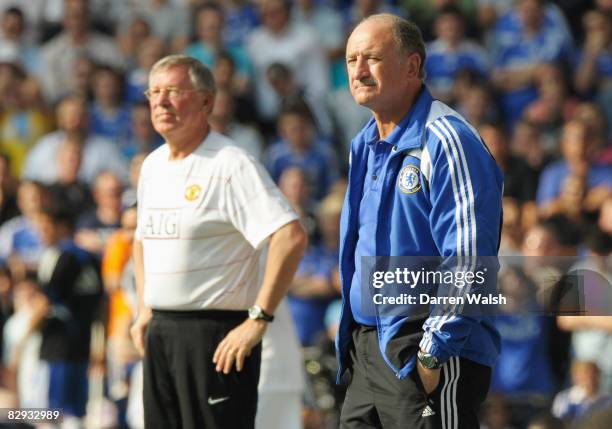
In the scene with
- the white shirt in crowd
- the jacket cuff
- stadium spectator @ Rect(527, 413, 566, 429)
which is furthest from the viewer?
stadium spectator @ Rect(527, 413, 566, 429)

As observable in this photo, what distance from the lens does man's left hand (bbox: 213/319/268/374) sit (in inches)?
223

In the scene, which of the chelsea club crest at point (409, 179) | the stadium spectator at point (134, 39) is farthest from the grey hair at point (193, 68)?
the stadium spectator at point (134, 39)

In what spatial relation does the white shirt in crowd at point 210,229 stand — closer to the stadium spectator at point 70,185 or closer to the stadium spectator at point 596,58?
the stadium spectator at point 70,185

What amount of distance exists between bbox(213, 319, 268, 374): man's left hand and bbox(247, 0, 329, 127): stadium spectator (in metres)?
7.41

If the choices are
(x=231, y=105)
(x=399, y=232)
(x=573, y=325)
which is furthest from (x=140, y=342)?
(x=231, y=105)

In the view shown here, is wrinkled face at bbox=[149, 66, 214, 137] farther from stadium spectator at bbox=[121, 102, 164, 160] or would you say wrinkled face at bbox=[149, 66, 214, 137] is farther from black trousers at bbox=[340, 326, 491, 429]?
stadium spectator at bbox=[121, 102, 164, 160]

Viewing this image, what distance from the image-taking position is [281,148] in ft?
39.5

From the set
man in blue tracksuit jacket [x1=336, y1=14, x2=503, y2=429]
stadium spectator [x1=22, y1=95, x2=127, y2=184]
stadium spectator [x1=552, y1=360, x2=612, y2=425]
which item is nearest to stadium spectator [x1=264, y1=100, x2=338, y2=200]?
stadium spectator [x1=22, y1=95, x2=127, y2=184]

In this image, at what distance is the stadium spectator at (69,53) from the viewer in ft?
45.0

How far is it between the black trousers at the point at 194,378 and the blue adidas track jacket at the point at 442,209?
97cm

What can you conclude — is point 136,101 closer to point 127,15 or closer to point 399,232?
point 127,15

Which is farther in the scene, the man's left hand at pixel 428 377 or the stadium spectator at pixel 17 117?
the stadium spectator at pixel 17 117

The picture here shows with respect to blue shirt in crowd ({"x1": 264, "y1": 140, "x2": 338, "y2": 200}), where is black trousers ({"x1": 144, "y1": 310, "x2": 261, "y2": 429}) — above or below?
below

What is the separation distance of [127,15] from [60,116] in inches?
86.5
